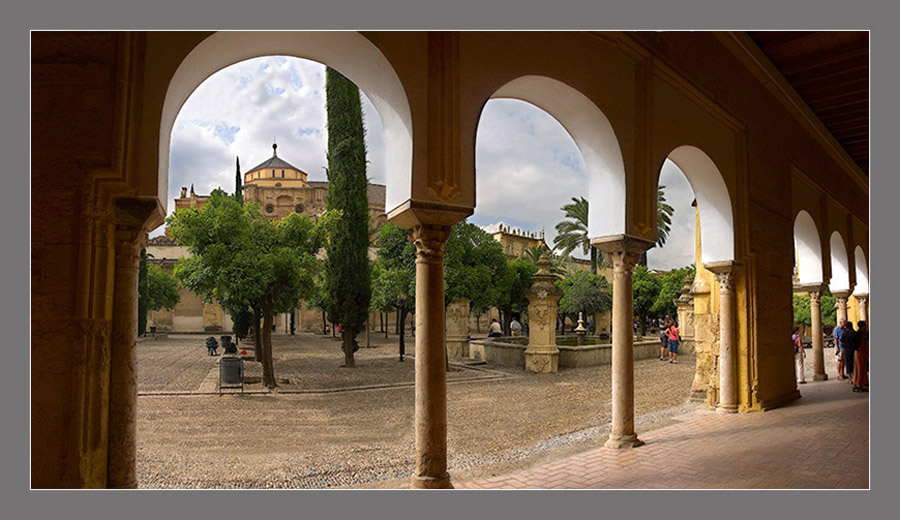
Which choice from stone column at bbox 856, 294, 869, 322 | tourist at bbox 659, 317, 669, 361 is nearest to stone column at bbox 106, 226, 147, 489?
stone column at bbox 856, 294, 869, 322

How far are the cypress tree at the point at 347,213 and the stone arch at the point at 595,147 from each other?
37.5 ft

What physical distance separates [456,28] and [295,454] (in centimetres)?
508

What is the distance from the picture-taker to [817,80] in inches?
367

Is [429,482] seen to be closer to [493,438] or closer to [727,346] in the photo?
[493,438]

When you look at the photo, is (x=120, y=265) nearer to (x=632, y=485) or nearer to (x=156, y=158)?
(x=156, y=158)

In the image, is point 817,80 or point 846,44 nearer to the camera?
point 846,44

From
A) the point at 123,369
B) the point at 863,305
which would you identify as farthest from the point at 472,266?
the point at 123,369

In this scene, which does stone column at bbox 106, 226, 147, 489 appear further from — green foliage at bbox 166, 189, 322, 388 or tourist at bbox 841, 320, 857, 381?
tourist at bbox 841, 320, 857, 381

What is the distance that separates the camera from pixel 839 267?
48.0ft

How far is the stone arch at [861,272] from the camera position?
16094 millimetres

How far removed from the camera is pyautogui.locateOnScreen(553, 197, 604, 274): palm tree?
1235 inches

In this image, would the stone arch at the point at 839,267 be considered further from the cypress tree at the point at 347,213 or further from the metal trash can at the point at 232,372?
the metal trash can at the point at 232,372

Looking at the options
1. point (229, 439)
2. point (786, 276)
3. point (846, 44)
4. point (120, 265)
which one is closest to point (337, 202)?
point (229, 439)

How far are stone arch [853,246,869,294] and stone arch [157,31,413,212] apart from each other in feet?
51.2
